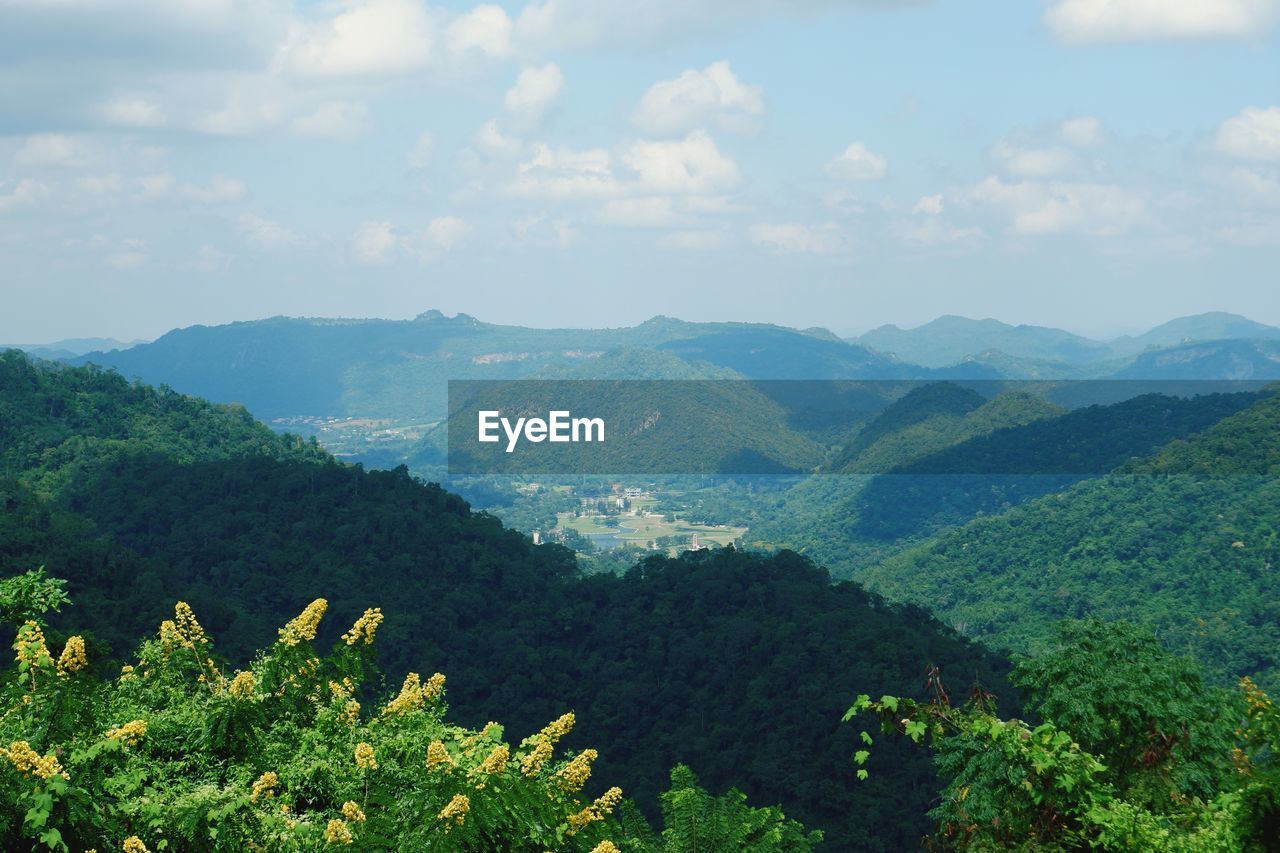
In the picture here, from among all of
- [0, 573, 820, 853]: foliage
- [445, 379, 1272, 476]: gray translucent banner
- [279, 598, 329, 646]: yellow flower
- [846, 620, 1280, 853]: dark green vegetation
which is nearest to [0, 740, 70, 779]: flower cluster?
[0, 573, 820, 853]: foliage

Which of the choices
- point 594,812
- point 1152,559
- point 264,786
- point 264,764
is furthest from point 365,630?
point 1152,559

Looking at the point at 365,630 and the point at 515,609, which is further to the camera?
the point at 515,609

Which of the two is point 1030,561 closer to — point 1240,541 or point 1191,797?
point 1240,541

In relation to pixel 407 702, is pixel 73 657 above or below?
above

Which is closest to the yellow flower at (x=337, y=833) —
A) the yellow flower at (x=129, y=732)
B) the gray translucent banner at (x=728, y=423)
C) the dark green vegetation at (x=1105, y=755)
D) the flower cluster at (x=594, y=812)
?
the flower cluster at (x=594, y=812)

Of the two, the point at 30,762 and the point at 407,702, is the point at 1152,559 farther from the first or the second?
the point at 30,762

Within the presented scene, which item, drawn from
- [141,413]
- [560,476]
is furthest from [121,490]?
[560,476]

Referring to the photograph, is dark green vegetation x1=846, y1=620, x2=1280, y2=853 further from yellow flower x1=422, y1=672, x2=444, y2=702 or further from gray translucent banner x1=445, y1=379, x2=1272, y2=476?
gray translucent banner x1=445, y1=379, x2=1272, y2=476
